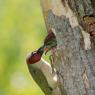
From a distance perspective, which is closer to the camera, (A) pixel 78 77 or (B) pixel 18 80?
(A) pixel 78 77

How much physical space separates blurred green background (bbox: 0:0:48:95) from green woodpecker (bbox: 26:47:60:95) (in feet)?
9.81

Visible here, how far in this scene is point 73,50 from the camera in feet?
18.2

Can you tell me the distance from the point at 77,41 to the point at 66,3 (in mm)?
364

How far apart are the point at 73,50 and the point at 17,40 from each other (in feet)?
15.0

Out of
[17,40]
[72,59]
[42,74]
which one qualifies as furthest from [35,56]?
[17,40]

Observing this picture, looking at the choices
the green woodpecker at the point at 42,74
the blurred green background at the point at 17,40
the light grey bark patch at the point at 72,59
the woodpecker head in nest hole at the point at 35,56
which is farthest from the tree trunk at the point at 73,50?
the blurred green background at the point at 17,40

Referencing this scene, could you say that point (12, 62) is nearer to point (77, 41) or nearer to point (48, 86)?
point (48, 86)

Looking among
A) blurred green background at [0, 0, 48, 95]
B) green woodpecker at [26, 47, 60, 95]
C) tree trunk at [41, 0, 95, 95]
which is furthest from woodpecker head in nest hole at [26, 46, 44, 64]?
blurred green background at [0, 0, 48, 95]

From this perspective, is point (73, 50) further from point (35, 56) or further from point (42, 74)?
point (42, 74)

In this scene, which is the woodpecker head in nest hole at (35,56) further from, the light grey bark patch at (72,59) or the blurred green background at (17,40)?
the blurred green background at (17,40)

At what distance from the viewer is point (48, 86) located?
6.56 metres

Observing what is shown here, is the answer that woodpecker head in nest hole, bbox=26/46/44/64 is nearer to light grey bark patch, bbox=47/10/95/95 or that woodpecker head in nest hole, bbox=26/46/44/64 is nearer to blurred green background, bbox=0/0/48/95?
light grey bark patch, bbox=47/10/95/95

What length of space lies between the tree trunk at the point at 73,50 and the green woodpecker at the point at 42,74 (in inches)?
23.7

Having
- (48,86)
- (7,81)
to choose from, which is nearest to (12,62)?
(7,81)
